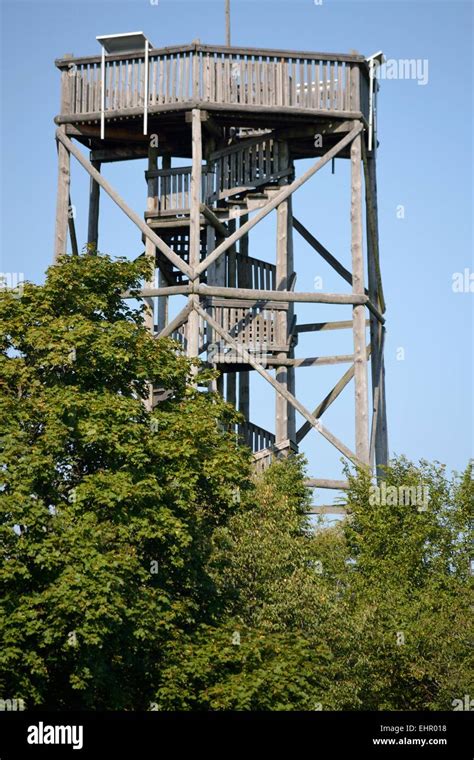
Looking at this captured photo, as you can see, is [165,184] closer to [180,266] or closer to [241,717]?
[180,266]

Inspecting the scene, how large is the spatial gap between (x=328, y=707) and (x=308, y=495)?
25.8 feet

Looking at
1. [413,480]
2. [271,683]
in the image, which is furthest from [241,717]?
[413,480]

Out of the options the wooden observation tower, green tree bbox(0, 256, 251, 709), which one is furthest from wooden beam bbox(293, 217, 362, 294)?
green tree bbox(0, 256, 251, 709)

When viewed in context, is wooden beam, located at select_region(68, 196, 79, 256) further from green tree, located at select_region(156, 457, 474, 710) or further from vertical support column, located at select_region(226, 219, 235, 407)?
green tree, located at select_region(156, 457, 474, 710)

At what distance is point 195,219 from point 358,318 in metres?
3.98

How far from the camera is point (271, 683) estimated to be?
79.9 feet

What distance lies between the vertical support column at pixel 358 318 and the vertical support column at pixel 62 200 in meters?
5.94

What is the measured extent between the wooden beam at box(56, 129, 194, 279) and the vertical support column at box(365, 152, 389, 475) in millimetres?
5340

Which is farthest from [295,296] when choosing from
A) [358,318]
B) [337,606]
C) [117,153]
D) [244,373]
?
[337,606]

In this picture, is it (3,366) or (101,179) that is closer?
(3,366)

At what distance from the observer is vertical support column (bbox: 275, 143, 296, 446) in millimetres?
35500

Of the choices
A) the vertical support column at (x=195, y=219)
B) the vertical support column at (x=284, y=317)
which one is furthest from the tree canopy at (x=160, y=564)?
the vertical support column at (x=284, y=317)

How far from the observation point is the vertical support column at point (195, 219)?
32438 mm

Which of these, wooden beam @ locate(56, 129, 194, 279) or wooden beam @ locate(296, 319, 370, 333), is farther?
wooden beam @ locate(296, 319, 370, 333)
